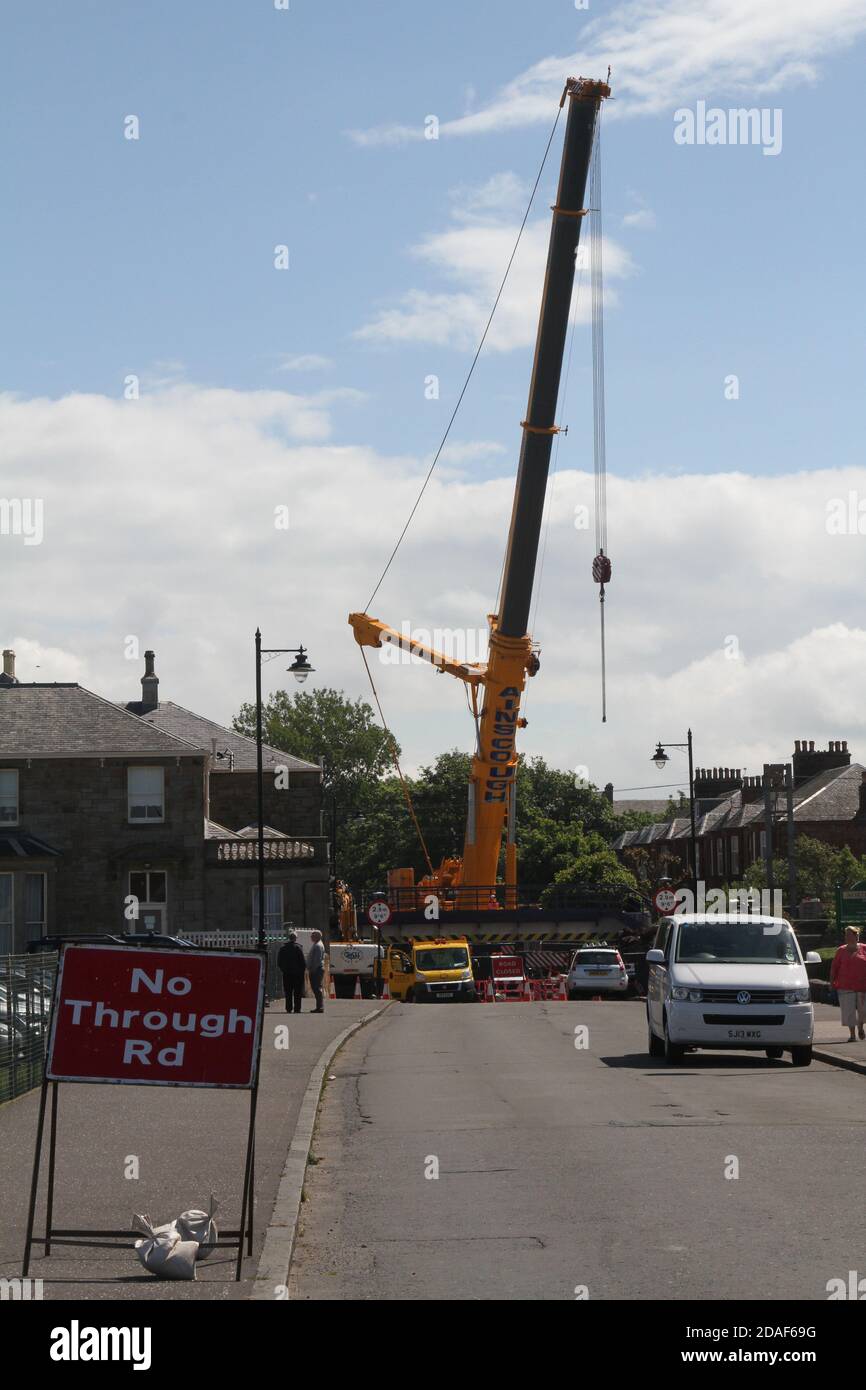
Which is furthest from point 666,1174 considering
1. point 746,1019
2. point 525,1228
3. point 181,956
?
point 746,1019

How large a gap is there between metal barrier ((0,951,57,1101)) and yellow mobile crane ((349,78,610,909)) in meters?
20.7

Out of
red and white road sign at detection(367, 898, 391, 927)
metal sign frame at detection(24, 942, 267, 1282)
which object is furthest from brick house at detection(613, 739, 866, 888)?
metal sign frame at detection(24, 942, 267, 1282)

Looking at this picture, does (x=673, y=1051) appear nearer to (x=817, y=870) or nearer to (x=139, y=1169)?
(x=139, y=1169)

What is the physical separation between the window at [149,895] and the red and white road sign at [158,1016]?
4400 cm

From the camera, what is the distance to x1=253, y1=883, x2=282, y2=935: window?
51.8 metres

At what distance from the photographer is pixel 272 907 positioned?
52406 millimetres

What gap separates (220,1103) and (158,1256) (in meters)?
8.38

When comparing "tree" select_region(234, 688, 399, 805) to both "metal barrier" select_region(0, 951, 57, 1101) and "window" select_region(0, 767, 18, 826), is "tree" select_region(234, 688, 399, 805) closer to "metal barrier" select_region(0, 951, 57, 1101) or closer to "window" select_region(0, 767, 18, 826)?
"window" select_region(0, 767, 18, 826)

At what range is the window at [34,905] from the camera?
50.6 metres

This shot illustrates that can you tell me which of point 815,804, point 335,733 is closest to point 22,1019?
point 815,804

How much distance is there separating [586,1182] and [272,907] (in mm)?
41790

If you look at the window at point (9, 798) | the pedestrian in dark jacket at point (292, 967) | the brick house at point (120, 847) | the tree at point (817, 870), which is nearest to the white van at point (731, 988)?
the pedestrian in dark jacket at point (292, 967)
